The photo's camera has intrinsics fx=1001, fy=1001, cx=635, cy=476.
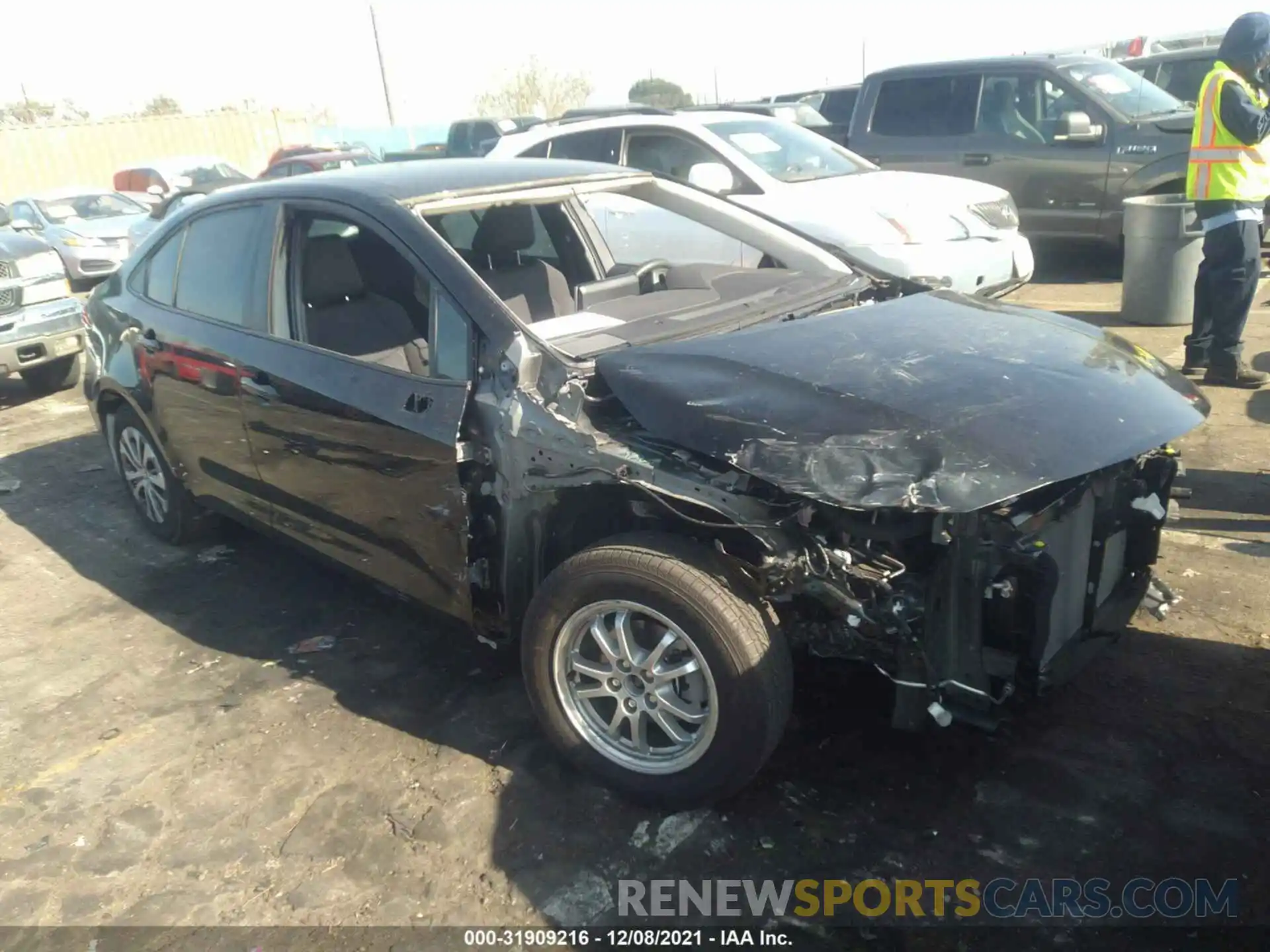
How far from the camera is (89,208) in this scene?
50.3ft

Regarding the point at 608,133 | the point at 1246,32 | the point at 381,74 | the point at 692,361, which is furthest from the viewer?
the point at 381,74

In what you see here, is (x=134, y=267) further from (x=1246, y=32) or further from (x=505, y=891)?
(x=1246, y=32)

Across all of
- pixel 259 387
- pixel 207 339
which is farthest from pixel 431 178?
pixel 207 339

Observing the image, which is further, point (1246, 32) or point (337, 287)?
point (1246, 32)

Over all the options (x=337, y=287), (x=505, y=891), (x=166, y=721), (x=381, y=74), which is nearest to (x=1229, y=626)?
(x=505, y=891)

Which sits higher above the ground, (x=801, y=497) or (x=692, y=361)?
(x=692, y=361)

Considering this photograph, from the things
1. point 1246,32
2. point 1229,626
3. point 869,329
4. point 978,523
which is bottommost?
point 1229,626

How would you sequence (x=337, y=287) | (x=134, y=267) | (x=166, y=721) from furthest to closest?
(x=134, y=267) → (x=337, y=287) → (x=166, y=721)

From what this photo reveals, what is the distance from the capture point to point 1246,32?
19.9 feet

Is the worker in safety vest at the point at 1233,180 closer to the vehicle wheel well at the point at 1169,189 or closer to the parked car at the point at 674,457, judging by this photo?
the vehicle wheel well at the point at 1169,189

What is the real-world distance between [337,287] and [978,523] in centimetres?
261

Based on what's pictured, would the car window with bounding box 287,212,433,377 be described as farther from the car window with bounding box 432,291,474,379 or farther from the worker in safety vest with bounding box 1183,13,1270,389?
the worker in safety vest with bounding box 1183,13,1270,389

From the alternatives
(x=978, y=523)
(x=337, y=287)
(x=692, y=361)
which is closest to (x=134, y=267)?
(x=337, y=287)

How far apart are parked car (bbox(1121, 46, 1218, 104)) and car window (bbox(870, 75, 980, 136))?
376 cm
